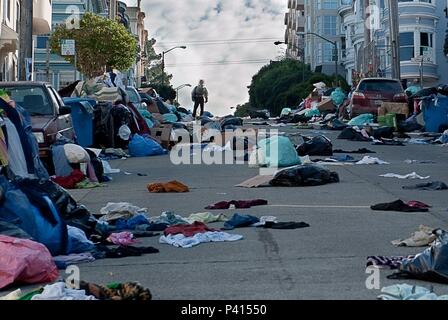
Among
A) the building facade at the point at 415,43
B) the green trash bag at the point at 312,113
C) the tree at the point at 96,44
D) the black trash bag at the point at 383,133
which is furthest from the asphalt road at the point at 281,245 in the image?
the building facade at the point at 415,43

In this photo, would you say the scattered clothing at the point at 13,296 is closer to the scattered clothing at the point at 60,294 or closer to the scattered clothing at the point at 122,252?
the scattered clothing at the point at 60,294

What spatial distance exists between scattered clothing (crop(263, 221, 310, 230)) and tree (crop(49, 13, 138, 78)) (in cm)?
4421

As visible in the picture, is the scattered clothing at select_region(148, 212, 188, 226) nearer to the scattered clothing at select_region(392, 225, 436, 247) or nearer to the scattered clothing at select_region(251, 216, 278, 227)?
the scattered clothing at select_region(251, 216, 278, 227)

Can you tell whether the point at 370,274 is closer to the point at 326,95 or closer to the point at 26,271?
the point at 26,271

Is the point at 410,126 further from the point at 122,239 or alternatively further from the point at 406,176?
the point at 122,239

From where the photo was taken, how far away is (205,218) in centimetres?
1027

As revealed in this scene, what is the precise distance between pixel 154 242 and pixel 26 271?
2.24m

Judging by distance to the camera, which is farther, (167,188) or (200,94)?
(200,94)

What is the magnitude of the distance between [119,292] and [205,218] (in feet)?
13.6

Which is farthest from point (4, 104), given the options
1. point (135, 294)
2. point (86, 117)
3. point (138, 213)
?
point (86, 117)

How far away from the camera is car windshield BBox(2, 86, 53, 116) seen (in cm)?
1694

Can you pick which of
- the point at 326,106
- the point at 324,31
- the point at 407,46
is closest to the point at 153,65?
the point at 324,31

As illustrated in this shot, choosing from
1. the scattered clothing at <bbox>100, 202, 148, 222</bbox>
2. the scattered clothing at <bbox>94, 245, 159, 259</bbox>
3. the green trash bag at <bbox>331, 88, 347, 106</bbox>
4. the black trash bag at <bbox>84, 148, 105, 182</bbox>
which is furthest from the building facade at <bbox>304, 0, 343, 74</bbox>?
the scattered clothing at <bbox>94, 245, 159, 259</bbox>

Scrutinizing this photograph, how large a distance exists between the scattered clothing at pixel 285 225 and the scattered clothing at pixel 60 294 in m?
3.78
